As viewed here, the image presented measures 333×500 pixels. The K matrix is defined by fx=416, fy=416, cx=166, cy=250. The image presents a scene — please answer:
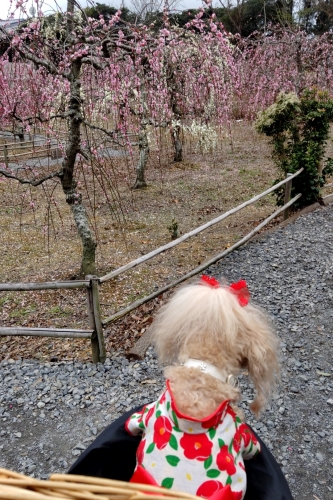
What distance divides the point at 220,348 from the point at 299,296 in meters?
2.87

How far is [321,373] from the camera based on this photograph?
9.45 ft

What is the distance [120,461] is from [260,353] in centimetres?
71

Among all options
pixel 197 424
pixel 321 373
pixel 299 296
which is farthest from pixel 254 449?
pixel 299 296

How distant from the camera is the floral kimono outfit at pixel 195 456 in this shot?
1.18 m

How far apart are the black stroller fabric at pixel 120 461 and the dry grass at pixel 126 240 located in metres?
1.88

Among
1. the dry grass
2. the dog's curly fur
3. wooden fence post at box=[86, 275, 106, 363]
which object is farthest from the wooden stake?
the dog's curly fur

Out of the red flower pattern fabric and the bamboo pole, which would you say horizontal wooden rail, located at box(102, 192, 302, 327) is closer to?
the bamboo pole

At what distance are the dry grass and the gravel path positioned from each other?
0.47 metres

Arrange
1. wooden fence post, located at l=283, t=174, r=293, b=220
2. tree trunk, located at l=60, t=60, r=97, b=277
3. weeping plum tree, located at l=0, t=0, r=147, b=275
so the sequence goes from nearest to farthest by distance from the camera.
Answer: weeping plum tree, located at l=0, t=0, r=147, b=275, tree trunk, located at l=60, t=60, r=97, b=277, wooden fence post, located at l=283, t=174, r=293, b=220

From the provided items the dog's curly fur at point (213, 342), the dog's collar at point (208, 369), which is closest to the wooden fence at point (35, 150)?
the dog's curly fur at point (213, 342)

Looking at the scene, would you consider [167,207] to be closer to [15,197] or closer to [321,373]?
[15,197]

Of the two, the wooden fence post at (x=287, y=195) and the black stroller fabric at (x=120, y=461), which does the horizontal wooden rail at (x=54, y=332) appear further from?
the wooden fence post at (x=287, y=195)

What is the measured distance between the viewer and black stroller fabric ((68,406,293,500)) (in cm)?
146

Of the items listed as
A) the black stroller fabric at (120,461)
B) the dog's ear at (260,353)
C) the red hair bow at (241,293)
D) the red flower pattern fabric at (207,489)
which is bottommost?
the black stroller fabric at (120,461)
